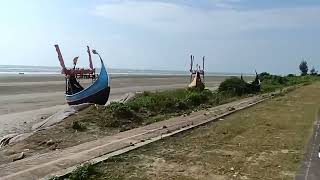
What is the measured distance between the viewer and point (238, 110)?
58.6 feet

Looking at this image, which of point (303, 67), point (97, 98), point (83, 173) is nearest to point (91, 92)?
point (97, 98)

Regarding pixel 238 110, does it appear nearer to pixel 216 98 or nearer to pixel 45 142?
pixel 216 98

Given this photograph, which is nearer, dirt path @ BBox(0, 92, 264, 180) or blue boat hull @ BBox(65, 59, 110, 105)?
dirt path @ BBox(0, 92, 264, 180)

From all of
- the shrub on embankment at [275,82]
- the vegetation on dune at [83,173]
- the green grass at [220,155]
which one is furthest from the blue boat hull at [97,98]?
the shrub on embankment at [275,82]

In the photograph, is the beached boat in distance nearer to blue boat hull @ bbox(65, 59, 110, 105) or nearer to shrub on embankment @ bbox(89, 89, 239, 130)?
blue boat hull @ bbox(65, 59, 110, 105)

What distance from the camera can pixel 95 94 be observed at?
2250cm

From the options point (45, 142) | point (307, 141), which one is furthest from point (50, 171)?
point (307, 141)

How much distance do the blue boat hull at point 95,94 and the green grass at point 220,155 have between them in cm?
1014

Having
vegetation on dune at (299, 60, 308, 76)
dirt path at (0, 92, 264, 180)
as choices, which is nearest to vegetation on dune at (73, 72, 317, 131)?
dirt path at (0, 92, 264, 180)

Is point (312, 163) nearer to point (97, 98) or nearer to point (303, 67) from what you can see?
point (97, 98)

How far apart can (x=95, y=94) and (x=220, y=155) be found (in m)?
14.2

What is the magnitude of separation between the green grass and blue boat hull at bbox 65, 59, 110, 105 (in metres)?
10.1

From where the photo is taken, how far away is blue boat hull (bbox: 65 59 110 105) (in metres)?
22.3

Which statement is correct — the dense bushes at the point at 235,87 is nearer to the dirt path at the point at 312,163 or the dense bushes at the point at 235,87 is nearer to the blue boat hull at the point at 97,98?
the blue boat hull at the point at 97,98
